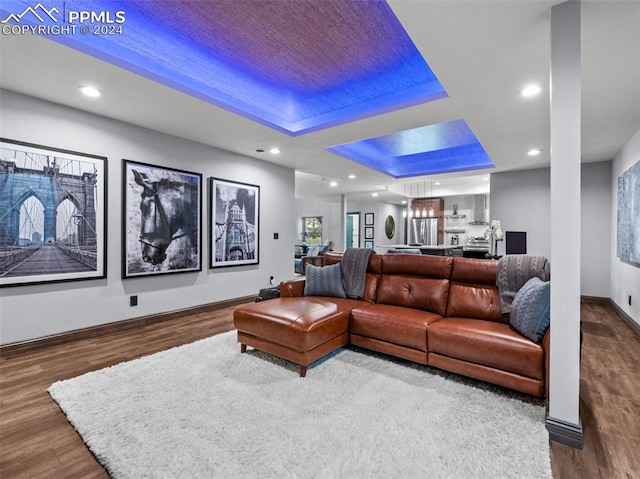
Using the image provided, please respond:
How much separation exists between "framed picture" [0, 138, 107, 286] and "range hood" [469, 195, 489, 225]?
10.1 meters

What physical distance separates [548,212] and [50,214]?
7.41 metres

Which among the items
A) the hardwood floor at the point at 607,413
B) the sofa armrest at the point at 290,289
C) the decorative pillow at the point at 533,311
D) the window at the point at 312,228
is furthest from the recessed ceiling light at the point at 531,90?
the window at the point at 312,228

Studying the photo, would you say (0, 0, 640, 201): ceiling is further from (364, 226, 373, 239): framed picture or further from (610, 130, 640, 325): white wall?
(364, 226, 373, 239): framed picture

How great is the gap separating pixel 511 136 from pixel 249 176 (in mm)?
3887

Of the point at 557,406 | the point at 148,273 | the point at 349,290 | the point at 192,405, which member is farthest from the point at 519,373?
the point at 148,273

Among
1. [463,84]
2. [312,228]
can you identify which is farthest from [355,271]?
[312,228]

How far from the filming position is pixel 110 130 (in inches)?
140

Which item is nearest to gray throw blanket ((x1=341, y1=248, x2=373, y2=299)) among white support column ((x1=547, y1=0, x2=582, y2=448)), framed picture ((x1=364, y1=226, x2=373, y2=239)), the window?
white support column ((x1=547, y1=0, x2=582, y2=448))

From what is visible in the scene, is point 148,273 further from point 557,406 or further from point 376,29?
point 557,406

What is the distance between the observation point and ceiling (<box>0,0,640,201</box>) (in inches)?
76.0

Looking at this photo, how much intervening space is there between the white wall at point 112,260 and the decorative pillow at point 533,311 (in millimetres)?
3914

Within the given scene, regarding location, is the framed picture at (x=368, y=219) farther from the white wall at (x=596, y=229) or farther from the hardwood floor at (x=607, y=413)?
the hardwood floor at (x=607, y=413)

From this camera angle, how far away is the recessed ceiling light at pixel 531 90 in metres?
2.73

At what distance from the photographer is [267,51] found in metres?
2.76
